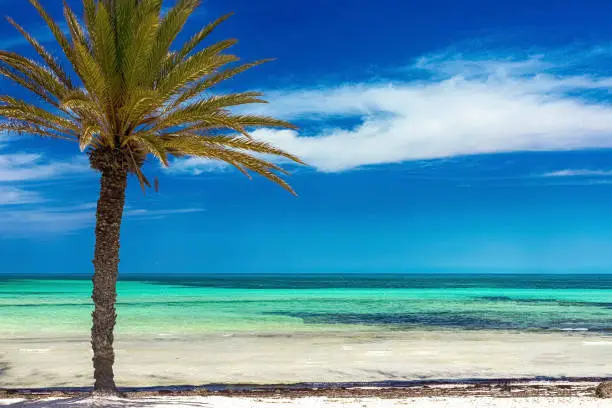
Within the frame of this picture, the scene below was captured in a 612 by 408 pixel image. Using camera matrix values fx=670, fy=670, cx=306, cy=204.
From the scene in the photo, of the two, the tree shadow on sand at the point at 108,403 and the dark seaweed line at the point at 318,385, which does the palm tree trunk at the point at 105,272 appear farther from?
the dark seaweed line at the point at 318,385

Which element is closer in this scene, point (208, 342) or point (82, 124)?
point (82, 124)

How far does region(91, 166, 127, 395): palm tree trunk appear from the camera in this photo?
43.9 ft

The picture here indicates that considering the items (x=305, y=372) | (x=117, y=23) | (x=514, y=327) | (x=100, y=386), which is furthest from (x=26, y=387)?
(x=514, y=327)

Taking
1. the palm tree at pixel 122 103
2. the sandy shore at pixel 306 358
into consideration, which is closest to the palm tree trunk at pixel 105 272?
the palm tree at pixel 122 103

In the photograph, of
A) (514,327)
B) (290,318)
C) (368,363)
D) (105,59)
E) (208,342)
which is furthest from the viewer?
(290,318)

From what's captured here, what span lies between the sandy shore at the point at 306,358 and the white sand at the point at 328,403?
4.42m

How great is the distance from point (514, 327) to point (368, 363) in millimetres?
17073

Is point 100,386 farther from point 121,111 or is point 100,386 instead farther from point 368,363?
point 368,363

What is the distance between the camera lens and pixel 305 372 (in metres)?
19.7

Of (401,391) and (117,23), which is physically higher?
(117,23)

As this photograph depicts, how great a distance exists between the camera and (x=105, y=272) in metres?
13.4

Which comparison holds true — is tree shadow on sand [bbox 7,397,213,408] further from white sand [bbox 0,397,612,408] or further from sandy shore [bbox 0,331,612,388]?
sandy shore [bbox 0,331,612,388]

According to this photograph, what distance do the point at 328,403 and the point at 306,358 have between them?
9.09 metres

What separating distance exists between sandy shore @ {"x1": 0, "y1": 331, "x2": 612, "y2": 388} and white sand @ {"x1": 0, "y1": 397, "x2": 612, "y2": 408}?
4.42 meters
